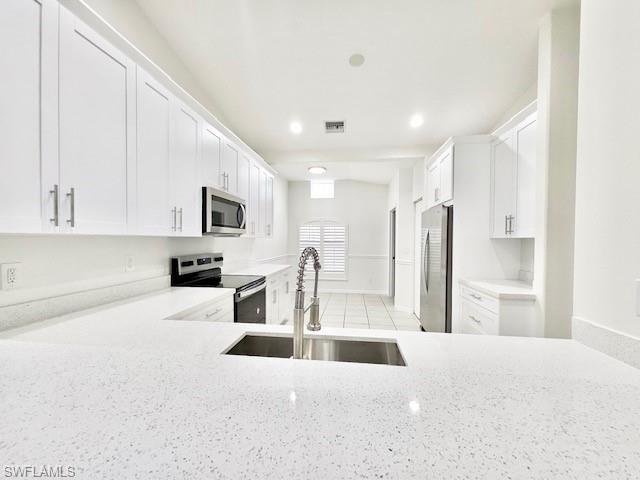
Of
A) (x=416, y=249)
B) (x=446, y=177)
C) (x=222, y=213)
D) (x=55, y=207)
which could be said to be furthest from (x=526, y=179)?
(x=55, y=207)

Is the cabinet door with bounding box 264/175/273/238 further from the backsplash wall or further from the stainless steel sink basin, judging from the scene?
the stainless steel sink basin

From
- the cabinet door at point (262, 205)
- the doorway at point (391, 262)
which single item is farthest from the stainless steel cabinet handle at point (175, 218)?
the doorway at point (391, 262)

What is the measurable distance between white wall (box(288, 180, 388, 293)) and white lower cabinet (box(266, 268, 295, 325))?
2443mm

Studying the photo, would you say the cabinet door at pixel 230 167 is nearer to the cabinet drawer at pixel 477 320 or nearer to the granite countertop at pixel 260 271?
the granite countertop at pixel 260 271

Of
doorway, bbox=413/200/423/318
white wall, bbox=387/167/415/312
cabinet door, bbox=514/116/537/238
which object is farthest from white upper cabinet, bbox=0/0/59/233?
white wall, bbox=387/167/415/312

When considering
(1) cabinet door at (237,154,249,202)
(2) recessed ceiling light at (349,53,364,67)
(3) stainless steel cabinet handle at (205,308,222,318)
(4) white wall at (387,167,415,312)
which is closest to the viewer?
(3) stainless steel cabinet handle at (205,308,222,318)

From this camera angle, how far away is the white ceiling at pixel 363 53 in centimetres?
241

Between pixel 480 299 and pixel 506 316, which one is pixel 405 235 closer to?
pixel 480 299

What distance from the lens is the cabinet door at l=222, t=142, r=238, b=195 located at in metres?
2.92

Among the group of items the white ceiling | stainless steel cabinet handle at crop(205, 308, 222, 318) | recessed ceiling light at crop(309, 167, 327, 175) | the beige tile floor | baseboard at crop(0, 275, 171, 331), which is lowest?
the beige tile floor

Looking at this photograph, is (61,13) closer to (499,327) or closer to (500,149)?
(499,327)

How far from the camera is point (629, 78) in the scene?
92 cm

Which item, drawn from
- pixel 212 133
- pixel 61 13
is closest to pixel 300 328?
pixel 61 13

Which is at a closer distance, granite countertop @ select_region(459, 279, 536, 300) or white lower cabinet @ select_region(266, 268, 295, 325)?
granite countertop @ select_region(459, 279, 536, 300)
